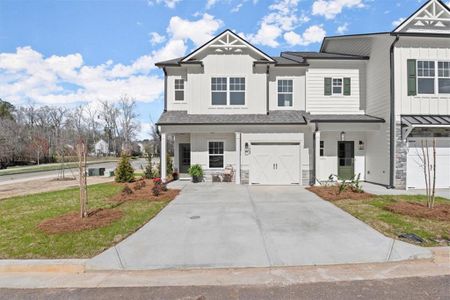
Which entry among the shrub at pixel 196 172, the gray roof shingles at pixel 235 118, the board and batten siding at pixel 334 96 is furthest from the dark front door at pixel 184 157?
the board and batten siding at pixel 334 96

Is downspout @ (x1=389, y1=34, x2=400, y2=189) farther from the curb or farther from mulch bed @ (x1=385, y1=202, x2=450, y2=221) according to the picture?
the curb

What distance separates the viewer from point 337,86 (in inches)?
625

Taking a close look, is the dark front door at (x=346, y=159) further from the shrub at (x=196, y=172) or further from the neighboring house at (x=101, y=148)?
the neighboring house at (x=101, y=148)

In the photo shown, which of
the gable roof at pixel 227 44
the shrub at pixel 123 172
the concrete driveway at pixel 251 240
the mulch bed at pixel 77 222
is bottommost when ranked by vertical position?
the concrete driveway at pixel 251 240

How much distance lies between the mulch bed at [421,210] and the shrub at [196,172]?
9518mm

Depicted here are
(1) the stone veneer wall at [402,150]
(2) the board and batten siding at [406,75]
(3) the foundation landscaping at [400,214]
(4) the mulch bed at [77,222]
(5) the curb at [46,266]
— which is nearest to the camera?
(5) the curb at [46,266]

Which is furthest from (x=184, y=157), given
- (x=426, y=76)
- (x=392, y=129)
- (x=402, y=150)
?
(x=426, y=76)

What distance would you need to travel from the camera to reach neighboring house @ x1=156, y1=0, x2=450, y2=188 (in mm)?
12898

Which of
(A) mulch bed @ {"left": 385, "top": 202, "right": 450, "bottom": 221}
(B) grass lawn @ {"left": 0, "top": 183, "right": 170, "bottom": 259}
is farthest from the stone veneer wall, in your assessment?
(B) grass lawn @ {"left": 0, "top": 183, "right": 170, "bottom": 259}

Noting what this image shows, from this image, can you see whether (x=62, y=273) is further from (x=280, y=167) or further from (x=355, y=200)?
(x=280, y=167)

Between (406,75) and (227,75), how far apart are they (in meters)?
9.13

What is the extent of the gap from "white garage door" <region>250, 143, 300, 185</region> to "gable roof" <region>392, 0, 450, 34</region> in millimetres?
8400

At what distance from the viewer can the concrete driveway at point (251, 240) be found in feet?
16.9

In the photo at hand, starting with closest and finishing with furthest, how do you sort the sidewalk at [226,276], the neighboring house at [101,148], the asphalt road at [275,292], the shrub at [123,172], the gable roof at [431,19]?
the asphalt road at [275,292] < the sidewalk at [226,276] < the gable roof at [431,19] < the shrub at [123,172] < the neighboring house at [101,148]
